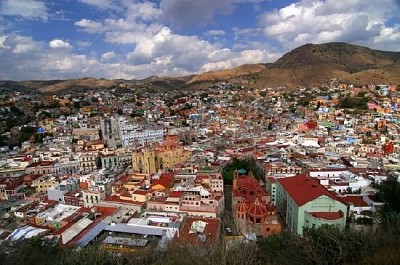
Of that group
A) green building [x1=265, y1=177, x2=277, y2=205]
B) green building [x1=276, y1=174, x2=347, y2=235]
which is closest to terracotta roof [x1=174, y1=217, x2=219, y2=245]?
green building [x1=276, y1=174, x2=347, y2=235]

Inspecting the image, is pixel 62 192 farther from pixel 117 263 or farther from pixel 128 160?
pixel 117 263

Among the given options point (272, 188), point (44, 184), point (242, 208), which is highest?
point (242, 208)

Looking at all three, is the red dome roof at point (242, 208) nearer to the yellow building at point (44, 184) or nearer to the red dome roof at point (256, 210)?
the red dome roof at point (256, 210)

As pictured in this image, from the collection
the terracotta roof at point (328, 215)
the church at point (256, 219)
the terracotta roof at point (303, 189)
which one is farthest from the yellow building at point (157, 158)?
the terracotta roof at point (328, 215)

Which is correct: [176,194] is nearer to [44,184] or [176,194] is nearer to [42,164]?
[44,184]

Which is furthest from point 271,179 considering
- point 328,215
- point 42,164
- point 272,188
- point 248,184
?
point 42,164

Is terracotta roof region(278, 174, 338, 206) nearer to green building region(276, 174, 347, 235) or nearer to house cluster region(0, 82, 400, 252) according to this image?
green building region(276, 174, 347, 235)
